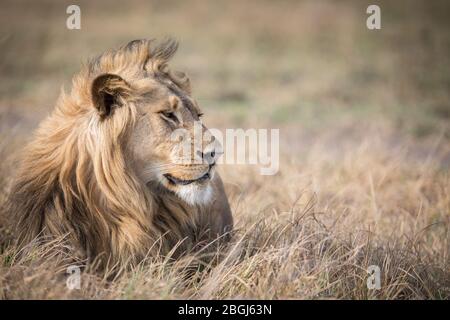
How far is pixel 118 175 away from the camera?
396 centimetres

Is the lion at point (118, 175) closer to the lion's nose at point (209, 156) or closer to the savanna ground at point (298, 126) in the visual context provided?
the lion's nose at point (209, 156)

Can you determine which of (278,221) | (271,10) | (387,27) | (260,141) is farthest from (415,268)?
(271,10)

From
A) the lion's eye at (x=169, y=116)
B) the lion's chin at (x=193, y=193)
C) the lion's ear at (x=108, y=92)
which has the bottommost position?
the lion's chin at (x=193, y=193)

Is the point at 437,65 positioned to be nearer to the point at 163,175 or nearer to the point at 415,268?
the point at 415,268

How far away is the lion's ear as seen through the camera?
395cm

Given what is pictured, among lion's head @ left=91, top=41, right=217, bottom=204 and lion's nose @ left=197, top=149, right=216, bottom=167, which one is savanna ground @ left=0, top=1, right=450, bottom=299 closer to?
lion's head @ left=91, top=41, right=217, bottom=204

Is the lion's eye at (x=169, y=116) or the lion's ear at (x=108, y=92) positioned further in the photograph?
the lion's eye at (x=169, y=116)

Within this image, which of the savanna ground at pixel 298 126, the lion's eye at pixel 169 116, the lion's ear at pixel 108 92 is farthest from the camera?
the savanna ground at pixel 298 126

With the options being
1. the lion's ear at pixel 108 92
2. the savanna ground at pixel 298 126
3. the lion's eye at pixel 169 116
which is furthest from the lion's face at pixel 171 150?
the savanna ground at pixel 298 126

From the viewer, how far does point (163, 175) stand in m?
4.04

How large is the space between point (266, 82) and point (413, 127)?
401 centimetres

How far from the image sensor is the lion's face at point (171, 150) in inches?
157

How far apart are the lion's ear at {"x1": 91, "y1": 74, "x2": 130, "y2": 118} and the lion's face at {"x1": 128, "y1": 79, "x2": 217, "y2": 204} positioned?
120 millimetres
